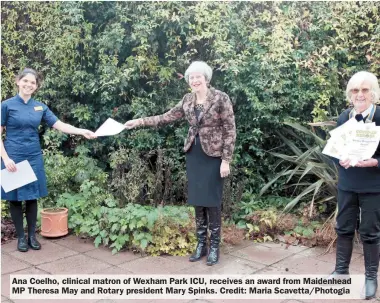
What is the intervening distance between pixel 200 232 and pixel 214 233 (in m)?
0.17

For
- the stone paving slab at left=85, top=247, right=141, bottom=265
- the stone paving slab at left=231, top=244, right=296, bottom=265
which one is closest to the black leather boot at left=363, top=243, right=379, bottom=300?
the stone paving slab at left=231, top=244, right=296, bottom=265

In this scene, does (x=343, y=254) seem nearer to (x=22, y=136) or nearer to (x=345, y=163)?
(x=345, y=163)

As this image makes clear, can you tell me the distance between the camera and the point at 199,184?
13.4ft

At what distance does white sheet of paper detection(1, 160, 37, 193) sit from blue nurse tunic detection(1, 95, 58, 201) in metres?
0.08

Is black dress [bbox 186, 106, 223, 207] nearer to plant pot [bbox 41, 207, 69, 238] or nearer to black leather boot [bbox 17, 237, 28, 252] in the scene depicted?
plant pot [bbox 41, 207, 69, 238]

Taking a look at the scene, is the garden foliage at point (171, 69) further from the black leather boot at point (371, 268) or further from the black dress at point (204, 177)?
the black leather boot at point (371, 268)

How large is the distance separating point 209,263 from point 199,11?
2.83 meters

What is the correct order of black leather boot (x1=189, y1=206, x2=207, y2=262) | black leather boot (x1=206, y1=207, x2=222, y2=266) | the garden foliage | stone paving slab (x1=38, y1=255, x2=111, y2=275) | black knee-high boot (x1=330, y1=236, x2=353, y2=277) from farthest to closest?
Result: 1. the garden foliage
2. black leather boot (x1=189, y1=206, x2=207, y2=262)
3. black leather boot (x1=206, y1=207, x2=222, y2=266)
4. stone paving slab (x1=38, y1=255, x2=111, y2=275)
5. black knee-high boot (x1=330, y1=236, x2=353, y2=277)

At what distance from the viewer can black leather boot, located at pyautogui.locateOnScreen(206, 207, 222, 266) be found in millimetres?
4121

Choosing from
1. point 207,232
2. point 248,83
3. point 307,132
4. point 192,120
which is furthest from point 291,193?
point 192,120

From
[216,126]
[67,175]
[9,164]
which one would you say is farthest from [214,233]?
[67,175]

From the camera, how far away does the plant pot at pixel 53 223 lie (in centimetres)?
479

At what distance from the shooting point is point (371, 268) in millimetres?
3494

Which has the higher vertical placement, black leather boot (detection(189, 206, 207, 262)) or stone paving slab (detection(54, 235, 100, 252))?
black leather boot (detection(189, 206, 207, 262))
